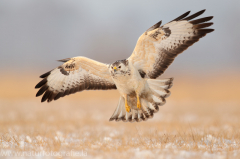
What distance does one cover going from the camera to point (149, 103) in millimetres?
8023

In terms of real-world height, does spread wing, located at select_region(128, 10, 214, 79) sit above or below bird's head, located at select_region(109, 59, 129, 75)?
above

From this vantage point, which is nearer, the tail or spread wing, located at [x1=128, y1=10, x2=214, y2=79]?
spread wing, located at [x1=128, y1=10, x2=214, y2=79]

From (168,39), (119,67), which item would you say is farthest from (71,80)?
(168,39)

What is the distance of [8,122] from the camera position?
11.3m

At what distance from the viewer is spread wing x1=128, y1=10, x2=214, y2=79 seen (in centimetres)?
705

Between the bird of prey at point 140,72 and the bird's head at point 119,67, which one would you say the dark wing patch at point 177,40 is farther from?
the bird's head at point 119,67

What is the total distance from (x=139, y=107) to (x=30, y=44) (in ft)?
344

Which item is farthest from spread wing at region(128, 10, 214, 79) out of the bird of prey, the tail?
the tail

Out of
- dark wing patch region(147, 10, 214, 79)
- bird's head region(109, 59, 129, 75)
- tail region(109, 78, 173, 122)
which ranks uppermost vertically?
dark wing patch region(147, 10, 214, 79)

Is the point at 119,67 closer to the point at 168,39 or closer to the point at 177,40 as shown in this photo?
the point at 168,39

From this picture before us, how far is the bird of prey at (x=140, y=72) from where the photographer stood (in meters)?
7.15

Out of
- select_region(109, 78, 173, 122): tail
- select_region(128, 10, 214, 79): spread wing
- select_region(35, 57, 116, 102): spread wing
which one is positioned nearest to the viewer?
select_region(128, 10, 214, 79): spread wing

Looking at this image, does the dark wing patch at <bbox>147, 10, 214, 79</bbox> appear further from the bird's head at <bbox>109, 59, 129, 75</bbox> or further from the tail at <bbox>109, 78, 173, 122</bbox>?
the bird's head at <bbox>109, 59, 129, 75</bbox>

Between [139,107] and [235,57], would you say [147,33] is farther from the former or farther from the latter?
[235,57]
